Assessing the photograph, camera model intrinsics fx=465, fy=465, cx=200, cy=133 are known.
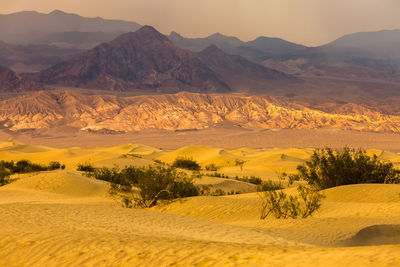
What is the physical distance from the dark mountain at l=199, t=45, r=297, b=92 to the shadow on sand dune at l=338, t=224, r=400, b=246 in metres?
141

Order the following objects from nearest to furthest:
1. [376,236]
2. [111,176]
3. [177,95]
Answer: [376,236], [111,176], [177,95]

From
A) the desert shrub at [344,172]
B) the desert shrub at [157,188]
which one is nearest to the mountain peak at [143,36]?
the desert shrub at [344,172]

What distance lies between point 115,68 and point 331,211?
15191cm

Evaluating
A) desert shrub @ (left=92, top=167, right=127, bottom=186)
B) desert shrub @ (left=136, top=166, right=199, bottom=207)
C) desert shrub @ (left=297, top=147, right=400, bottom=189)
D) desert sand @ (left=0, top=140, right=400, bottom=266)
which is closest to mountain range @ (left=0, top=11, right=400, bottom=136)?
desert shrub @ (left=92, top=167, right=127, bottom=186)

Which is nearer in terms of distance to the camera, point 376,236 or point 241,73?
point 376,236

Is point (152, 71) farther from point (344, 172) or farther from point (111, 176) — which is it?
point (344, 172)

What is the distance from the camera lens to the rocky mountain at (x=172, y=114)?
9131cm

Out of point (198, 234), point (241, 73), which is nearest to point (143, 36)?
point (241, 73)

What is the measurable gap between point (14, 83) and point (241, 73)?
7618cm

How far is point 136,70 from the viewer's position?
16150cm

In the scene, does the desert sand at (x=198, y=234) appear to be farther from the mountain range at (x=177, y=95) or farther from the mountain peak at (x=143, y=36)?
the mountain peak at (x=143, y=36)

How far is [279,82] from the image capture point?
15838 cm

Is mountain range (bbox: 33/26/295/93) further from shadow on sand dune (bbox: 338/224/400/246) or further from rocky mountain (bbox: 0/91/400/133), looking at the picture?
shadow on sand dune (bbox: 338/224/400/246)

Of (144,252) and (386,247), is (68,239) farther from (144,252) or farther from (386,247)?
(386,247)
